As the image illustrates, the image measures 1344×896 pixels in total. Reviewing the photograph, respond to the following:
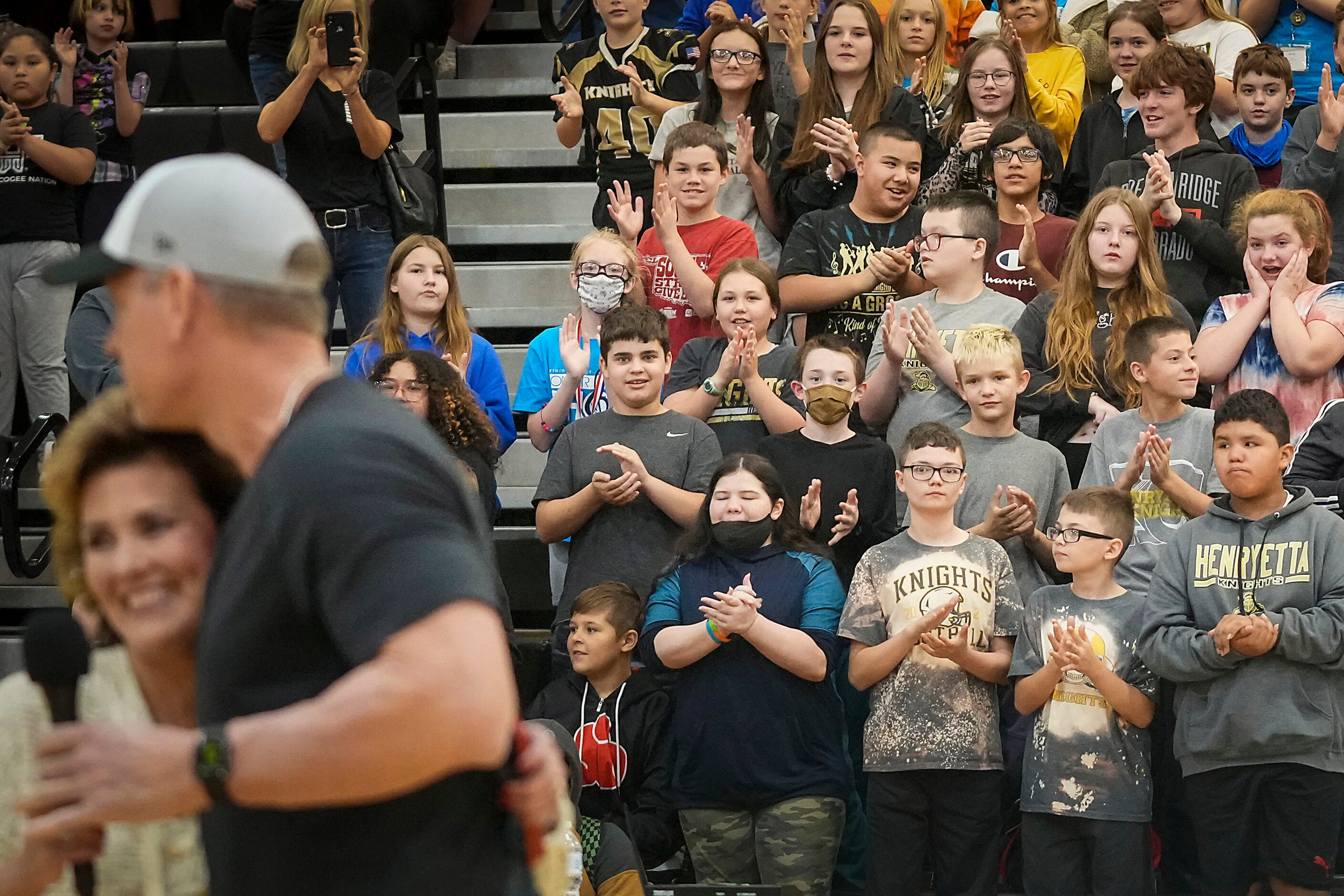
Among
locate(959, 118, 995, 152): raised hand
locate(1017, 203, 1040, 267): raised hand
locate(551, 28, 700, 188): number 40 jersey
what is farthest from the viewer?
locate(551, 28, 700, 188): number 40 jersey

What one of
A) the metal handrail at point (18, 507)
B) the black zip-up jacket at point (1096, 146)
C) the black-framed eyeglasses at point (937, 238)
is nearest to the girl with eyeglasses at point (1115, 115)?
the black zip-up jacket at point (1096, 146)

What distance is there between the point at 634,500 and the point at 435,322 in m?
1.20

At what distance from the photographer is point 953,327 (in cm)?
571

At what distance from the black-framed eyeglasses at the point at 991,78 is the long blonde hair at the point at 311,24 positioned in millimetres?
2657

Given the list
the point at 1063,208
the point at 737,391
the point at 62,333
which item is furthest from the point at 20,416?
the point at 1063,208

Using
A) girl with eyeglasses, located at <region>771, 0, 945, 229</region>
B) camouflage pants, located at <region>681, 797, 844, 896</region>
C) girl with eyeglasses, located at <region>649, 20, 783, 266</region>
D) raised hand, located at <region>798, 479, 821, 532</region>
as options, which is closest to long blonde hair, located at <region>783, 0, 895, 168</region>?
girl with eyeglasses, located at <region>771, 0, 945, 229</region>

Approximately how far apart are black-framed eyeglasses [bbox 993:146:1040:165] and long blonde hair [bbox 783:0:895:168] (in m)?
0.66

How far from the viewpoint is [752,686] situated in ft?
16.1

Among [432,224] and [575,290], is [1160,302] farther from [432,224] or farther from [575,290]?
[432,224]

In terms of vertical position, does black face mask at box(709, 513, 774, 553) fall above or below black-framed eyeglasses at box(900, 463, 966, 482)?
below

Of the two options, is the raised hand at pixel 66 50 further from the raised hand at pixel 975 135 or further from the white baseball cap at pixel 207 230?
the white baseball cap at pixel 207 230

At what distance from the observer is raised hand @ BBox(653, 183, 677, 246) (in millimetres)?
6219

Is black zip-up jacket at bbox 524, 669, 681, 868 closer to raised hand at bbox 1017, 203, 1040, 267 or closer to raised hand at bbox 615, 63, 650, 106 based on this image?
raised hand at bbox 1017, 203, 1040, 267

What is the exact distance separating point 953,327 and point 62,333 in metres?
4.05
